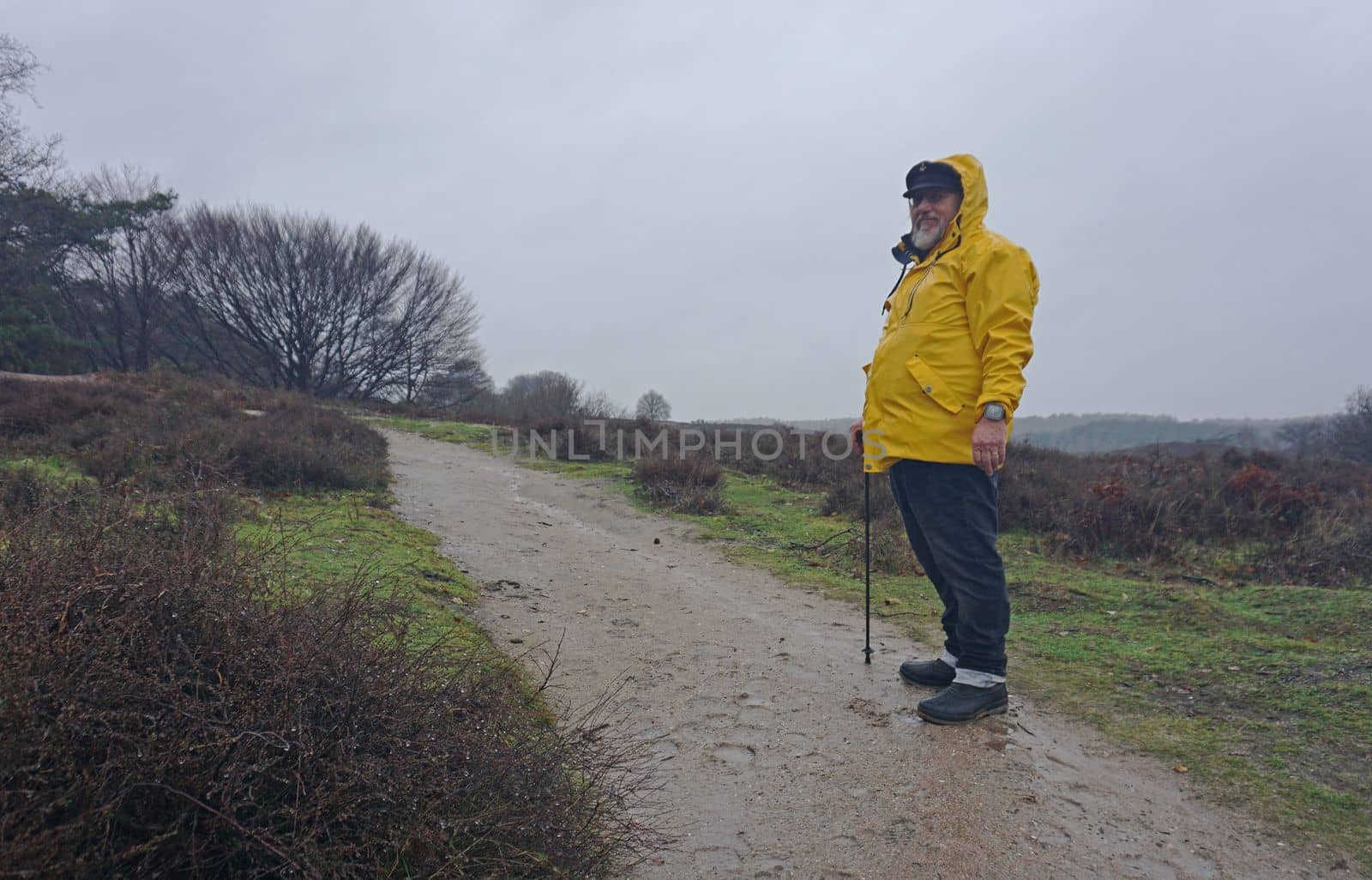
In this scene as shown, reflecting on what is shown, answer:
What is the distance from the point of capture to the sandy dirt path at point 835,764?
207 cm

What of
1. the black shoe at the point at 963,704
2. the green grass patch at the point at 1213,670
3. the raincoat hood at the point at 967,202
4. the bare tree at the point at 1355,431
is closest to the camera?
the green grass patch at the point at 1213,670

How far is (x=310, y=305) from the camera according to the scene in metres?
30.3

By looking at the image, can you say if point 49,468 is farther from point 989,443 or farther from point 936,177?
point 989,443

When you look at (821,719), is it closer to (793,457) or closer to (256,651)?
(256,651)

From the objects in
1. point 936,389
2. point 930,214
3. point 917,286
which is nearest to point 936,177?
point 930,214

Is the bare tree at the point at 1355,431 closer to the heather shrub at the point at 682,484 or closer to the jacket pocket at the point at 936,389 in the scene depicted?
the heather shrub at the point at 682,484

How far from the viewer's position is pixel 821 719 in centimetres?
295

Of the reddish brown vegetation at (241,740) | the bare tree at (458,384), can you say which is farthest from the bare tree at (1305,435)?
the bare tree at (458,384)

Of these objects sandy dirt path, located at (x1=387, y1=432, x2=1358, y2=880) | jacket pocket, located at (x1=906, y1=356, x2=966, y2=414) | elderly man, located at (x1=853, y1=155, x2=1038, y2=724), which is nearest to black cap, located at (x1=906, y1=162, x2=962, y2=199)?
elderly man, located at (x1=853, y1=155, x2=1038, y2=724)

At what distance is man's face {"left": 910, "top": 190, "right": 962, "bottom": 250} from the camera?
3.11m

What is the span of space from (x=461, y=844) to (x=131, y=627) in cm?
84

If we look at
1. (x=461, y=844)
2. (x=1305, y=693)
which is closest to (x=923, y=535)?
(x=1305, y=693)

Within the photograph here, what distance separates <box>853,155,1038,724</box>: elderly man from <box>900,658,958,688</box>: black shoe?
106 millimetres

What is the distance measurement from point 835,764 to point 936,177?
2.31 m
